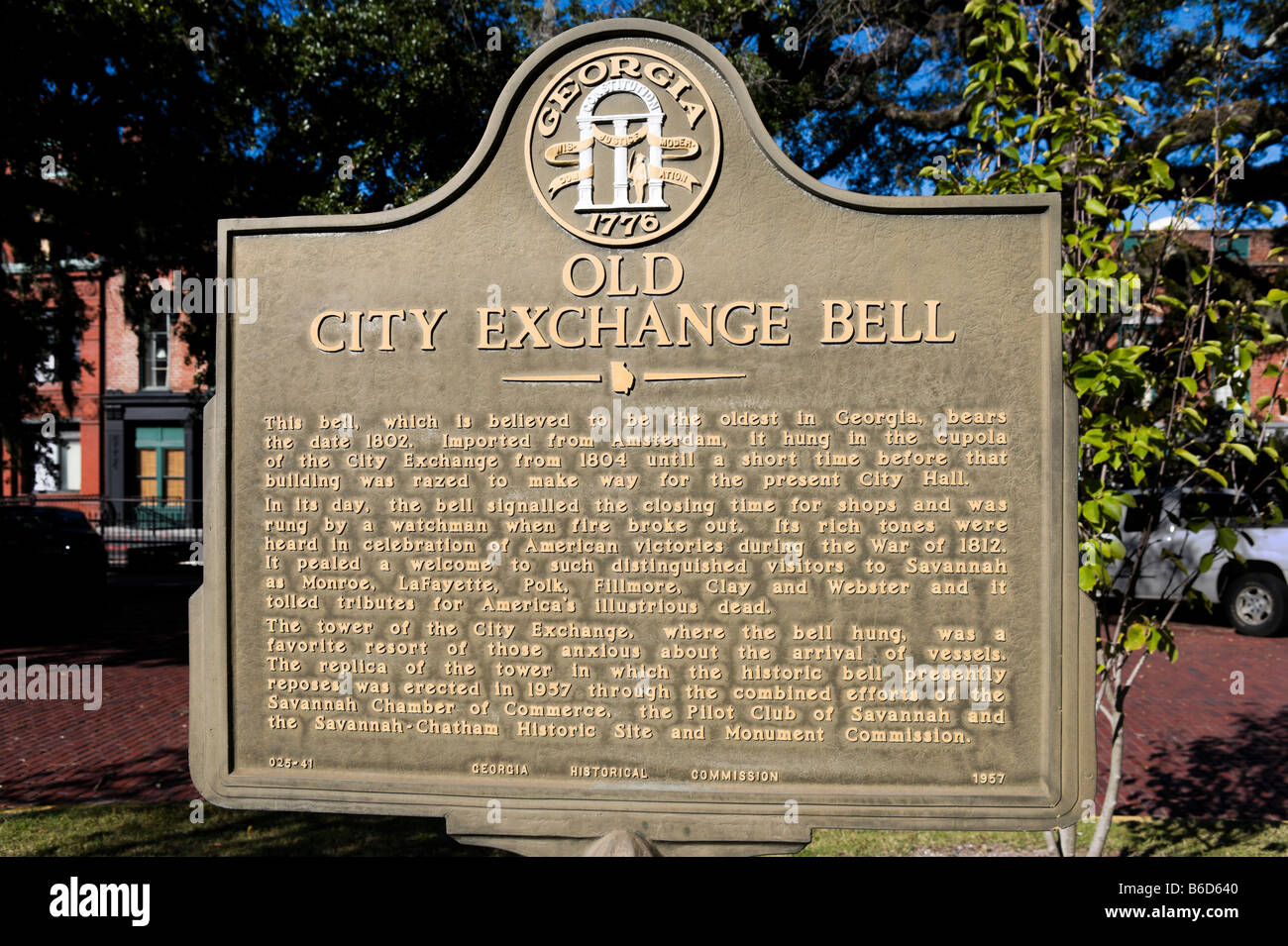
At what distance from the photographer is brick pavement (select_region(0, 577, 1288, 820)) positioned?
20.7 ft

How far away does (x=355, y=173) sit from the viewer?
1209 cm

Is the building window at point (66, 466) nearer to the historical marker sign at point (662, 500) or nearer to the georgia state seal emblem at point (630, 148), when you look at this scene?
the historical marker sign at point (662, 500)

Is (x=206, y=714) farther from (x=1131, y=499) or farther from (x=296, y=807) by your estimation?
(x=1131, y=499)

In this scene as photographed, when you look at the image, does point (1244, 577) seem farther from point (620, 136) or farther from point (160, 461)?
point (160, 461)

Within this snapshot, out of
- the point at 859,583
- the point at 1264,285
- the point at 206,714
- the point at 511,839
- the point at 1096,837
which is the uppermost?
the point at 1264,285

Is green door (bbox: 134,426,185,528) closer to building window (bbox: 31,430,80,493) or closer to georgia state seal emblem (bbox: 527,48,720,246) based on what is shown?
building window (bbox: 31,430,80,493)

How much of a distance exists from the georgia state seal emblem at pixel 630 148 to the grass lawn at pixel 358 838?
382 centimetres

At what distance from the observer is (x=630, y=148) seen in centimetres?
340

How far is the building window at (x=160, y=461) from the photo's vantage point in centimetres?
3002

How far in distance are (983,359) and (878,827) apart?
1838 millimetres

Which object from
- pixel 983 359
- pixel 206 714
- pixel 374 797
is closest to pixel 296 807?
pixel 374 797

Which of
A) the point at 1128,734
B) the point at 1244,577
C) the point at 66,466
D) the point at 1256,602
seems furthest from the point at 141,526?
the point at 1256,602

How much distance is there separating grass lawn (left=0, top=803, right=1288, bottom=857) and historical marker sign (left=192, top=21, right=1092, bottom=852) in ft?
6.96

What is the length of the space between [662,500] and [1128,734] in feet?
22.1
